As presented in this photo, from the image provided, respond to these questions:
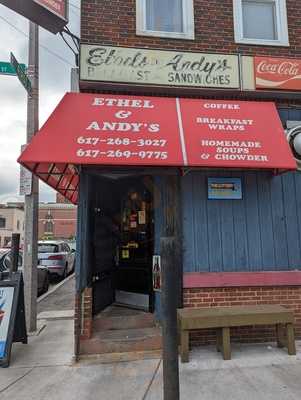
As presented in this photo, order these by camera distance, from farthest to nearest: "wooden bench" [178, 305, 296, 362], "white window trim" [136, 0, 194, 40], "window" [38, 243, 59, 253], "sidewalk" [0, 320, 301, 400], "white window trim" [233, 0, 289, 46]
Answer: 1. "window" [38, 243, 59, 253]
2. "white window trim" [233, 0, 289, 46]
3. "white window trim" [136, 0, 194, 40]
4. "wooden bench" [178, 305, 296, 362]
5. "sidewalk" [0, 320, 301, 400]

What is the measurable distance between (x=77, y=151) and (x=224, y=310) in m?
3.00

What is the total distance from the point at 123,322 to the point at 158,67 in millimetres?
4113

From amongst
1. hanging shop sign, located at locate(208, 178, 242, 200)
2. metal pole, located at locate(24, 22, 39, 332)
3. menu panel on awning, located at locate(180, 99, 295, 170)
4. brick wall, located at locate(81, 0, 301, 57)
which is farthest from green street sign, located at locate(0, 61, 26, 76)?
hanging shop sign, located at locate(208, 178, 242, 200)

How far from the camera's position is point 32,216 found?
6.34 m

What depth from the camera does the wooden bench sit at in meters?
4.51

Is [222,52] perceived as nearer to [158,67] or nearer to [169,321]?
[158,67]

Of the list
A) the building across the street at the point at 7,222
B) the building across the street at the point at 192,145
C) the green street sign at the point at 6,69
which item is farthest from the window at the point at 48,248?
the building across the street at the point at 7,222

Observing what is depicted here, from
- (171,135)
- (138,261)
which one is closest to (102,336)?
(138,261)

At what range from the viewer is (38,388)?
12.7 feet

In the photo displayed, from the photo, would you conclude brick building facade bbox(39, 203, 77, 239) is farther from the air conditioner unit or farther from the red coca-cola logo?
the air conditioner unit

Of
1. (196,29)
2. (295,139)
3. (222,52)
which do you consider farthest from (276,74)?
(196,29)

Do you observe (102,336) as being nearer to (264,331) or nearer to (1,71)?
(264,331)

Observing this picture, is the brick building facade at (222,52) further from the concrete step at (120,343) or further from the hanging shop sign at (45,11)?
the hanging shop sign at (45,11)

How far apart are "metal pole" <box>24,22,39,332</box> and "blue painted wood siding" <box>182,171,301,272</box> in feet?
9.70
